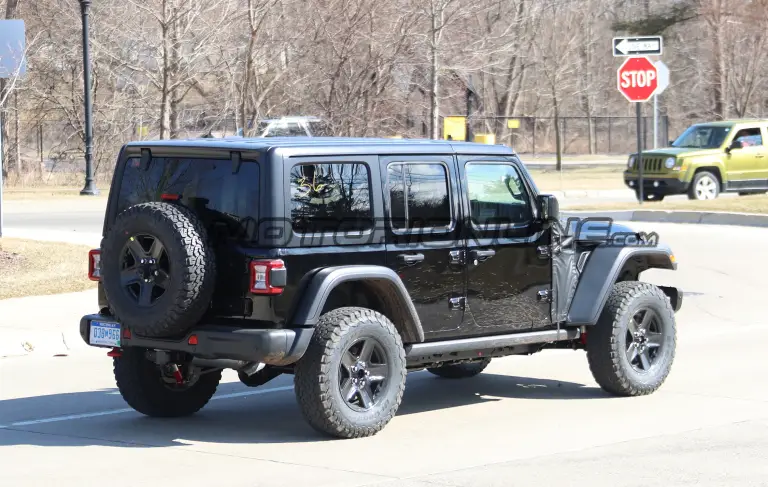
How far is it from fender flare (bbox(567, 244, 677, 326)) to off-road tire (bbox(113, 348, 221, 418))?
2.54 m

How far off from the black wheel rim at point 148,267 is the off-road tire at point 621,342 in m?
3.28

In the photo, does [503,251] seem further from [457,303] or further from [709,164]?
[709,164]

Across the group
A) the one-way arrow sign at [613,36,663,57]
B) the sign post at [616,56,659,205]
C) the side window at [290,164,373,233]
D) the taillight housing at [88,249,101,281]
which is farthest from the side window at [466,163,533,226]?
the sign post at [616,56,659,205]

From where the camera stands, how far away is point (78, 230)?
23484 millimetres

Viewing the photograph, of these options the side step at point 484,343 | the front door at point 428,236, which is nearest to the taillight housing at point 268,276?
the front door at point 428,236

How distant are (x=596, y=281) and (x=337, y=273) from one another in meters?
2.35

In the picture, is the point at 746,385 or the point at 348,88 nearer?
the point at 746,385

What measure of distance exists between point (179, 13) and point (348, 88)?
5.84m

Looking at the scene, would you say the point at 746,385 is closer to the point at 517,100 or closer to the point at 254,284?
the point at 254,284

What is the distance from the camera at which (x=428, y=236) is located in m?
8.41

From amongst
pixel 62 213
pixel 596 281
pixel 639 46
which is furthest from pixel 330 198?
pixel 62 213

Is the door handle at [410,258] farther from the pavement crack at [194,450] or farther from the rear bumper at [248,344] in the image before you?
the pavement crack at [194,450]

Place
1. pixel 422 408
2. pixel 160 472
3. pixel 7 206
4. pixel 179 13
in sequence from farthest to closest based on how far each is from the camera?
1. pixel 179 13
2. pixel 7 206
3. pixel 422 408
4. pixel 160 472

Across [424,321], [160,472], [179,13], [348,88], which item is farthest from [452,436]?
[348,88]
